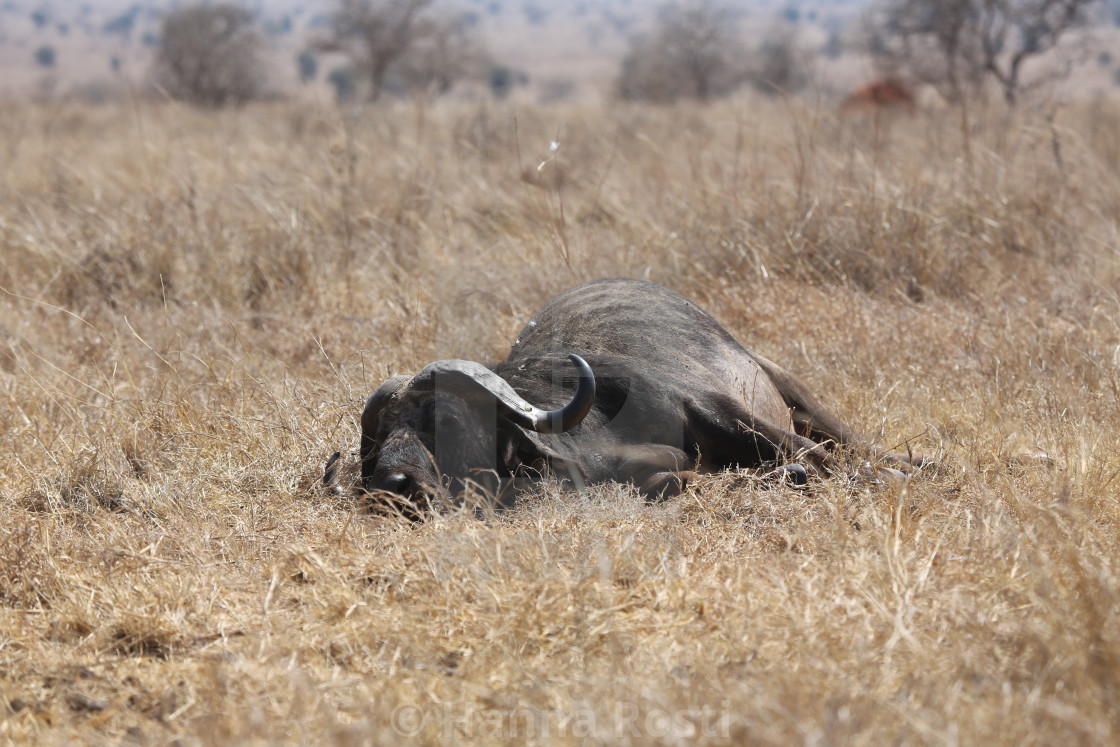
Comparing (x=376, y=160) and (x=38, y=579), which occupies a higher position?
(x=376, y=160)

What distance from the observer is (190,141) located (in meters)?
11.2

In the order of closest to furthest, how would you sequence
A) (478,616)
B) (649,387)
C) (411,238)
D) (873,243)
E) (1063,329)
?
(478,616) < (649,387) < (1063,329) < (873,243) < (411,238)

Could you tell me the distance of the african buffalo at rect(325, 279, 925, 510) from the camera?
3.47 m

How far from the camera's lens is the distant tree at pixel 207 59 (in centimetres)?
1997

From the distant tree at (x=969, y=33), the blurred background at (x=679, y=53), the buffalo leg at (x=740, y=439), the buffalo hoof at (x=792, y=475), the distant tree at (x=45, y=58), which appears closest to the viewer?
the buffalo hoof at (x=792, y=475)

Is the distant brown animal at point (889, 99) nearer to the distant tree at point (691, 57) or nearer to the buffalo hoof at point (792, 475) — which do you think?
the distant tree at point (691, 57)

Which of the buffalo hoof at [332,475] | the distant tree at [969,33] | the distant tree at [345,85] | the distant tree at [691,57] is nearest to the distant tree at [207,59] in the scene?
the distant tree at [345,85]

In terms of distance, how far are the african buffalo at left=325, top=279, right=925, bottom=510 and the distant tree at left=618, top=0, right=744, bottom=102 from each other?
54.3 feet

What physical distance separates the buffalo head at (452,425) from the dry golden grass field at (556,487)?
194 millimetres

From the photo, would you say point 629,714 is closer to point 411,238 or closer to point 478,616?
point 478,616

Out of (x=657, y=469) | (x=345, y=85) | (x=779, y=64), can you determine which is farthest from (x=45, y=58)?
(x=657, y=469)

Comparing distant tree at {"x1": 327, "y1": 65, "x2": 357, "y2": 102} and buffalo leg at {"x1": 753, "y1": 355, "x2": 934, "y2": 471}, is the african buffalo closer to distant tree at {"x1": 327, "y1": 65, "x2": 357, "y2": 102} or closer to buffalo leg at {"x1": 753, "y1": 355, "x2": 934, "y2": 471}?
buffalo leg at {"x1": 753, "y1": 355, "x2": 934, "y2": 471}

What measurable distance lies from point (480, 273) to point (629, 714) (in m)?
4.55

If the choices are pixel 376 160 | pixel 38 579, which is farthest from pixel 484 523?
pixel 376 160
